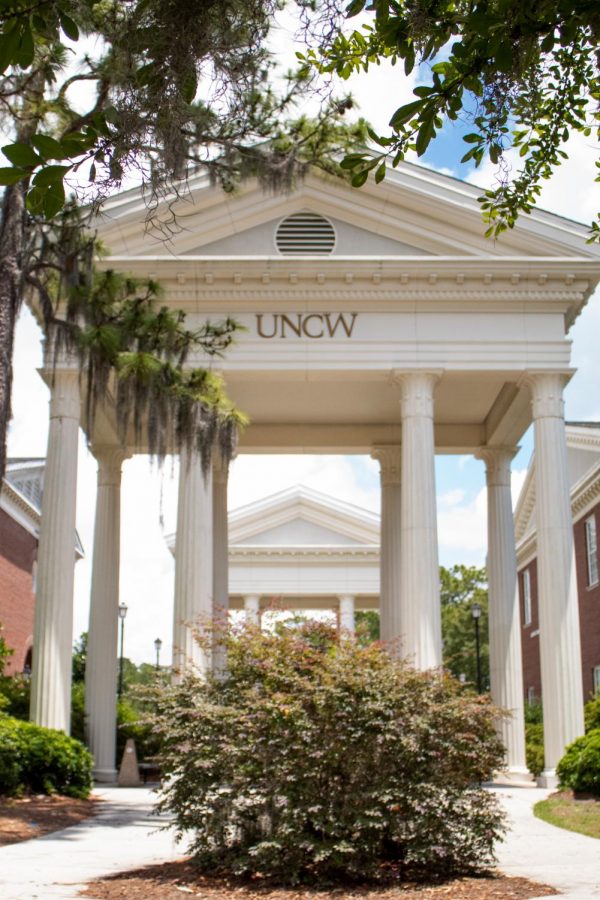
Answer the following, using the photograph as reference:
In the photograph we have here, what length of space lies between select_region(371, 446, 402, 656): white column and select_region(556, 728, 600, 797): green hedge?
11.2 meters

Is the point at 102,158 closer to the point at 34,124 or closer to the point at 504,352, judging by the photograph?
the point at 34,124

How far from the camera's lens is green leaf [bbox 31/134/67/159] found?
4.98 m

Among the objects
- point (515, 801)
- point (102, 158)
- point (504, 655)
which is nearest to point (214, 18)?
point (102, 158)

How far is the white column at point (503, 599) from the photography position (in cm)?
2950

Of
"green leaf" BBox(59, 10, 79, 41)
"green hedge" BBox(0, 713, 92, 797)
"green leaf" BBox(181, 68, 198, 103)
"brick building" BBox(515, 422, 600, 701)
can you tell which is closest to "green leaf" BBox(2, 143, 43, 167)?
"green leaf" BBox(59, 10, 79, 41)

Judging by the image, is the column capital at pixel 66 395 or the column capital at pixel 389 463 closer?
the column capital at pixel 66 395

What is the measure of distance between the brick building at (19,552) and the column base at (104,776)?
1261cm

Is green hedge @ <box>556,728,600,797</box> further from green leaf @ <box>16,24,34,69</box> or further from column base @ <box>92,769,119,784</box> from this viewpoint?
green leaf @ <box>16,24,34,69</box>

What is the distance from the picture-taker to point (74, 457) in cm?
2488

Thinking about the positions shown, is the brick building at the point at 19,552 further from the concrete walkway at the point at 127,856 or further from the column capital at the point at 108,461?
the concrete walkway at the point at 127,856

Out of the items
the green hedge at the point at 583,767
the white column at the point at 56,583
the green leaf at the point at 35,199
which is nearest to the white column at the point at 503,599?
the green hedge at the point at 583,767

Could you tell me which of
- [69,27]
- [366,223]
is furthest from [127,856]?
[366,223]

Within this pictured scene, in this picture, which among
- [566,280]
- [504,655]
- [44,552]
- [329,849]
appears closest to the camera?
[329,849]

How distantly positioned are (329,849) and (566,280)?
59.7 ft
